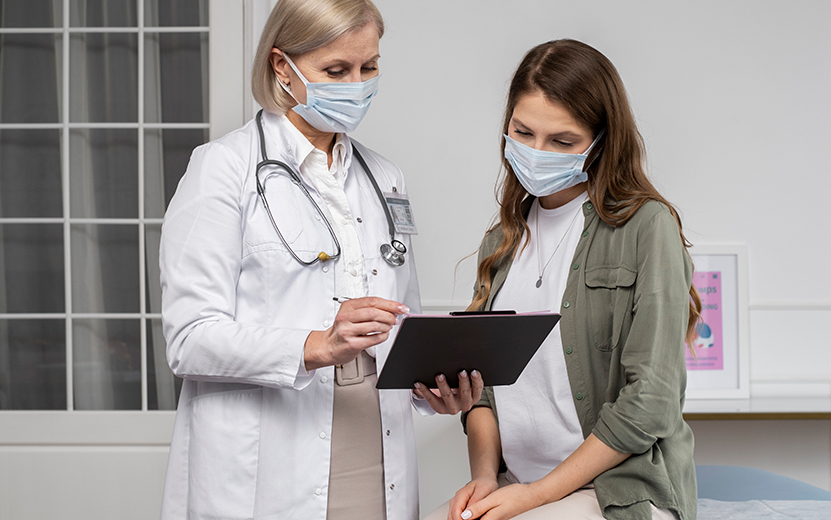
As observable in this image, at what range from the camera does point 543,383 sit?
1.31 metres

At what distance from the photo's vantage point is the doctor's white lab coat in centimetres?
111

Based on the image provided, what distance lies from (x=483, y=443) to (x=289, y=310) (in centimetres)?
54

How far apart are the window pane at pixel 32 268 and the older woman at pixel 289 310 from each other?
5.55 feet

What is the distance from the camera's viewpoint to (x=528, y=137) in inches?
53.1

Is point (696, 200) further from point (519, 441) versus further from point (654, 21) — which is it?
point (519, 441)

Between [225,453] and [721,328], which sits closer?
[225,453]

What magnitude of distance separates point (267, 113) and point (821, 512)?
1.63 meters

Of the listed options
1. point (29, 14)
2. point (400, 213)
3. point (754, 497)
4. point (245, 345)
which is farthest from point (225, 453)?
point (29, 14)

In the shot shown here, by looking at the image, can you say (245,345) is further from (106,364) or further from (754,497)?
(106,364)

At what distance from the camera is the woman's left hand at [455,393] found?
1.19 m

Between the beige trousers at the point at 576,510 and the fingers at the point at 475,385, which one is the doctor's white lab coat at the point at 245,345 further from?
the beige trousers at the point at 576,510

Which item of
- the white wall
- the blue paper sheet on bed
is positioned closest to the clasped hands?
the blue paper sheet on bed

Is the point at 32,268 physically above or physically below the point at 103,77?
below

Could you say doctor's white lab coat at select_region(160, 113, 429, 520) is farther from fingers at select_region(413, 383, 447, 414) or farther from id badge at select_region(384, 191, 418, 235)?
id badge at select_region(384, 191, 418, 235)
